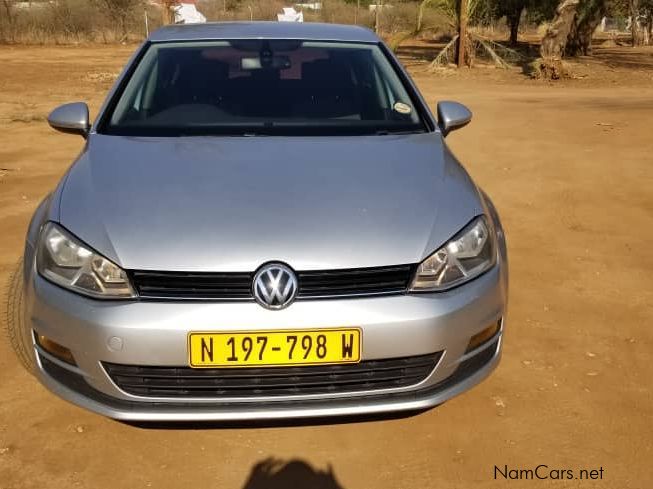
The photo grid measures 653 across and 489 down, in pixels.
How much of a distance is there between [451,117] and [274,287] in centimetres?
178

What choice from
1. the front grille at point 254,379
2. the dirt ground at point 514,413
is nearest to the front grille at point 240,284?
the front grille at point 254,379

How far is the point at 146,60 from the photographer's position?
12.5 feet

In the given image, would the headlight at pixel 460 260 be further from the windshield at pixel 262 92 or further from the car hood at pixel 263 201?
the windshield at pixel 262 92

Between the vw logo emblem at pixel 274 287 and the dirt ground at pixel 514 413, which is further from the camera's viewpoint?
the dirt ground at pixel 514 413

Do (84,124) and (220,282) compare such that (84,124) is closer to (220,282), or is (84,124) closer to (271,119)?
(271,119)

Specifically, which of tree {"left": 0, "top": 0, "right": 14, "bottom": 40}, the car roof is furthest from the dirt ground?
tree {"left": 0, "top": 0, "right": 14, "bottom": 40}

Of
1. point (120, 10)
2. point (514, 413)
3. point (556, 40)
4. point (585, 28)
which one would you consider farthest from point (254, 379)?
point (120, 10)

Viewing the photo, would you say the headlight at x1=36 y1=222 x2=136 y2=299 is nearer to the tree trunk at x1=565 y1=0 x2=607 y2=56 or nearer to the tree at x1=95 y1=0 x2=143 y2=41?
the tree trunk at x1=565 y1=0 x2=607 y2=56

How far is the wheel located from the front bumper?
0.72 m

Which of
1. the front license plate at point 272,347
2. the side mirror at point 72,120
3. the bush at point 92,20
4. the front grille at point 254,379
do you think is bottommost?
the bush at point 92,20

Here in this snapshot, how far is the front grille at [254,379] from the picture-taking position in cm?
229

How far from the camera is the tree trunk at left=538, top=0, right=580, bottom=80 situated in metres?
18.2

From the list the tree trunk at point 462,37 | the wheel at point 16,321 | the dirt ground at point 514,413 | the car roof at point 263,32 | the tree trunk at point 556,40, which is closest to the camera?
the dirt ground at point 514,413

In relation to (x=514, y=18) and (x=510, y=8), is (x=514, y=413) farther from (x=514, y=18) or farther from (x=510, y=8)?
(x=514, y=18)
